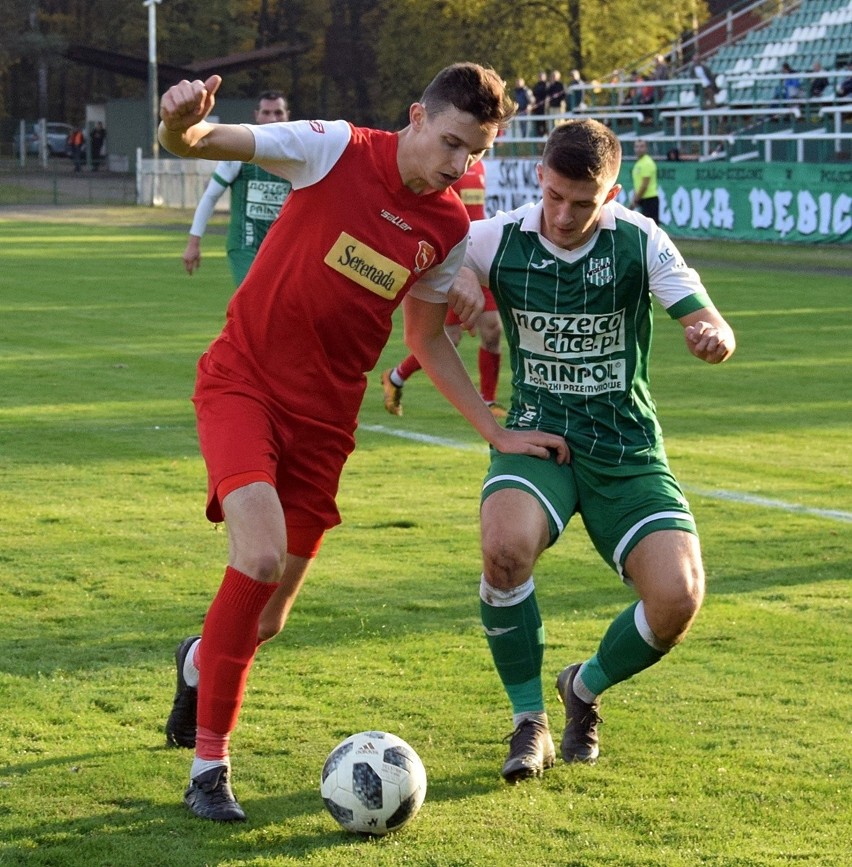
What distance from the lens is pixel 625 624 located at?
4504 mm

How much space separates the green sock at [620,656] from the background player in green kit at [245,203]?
20.3 ft

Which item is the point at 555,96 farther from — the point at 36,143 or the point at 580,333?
the point at 36,143

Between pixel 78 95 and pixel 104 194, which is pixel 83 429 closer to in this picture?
pixel 104 194

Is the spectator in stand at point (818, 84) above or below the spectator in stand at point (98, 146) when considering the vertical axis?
above

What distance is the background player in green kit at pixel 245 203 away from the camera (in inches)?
405

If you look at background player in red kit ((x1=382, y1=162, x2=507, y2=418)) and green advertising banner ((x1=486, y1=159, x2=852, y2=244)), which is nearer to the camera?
background player in red kit ((x1=382, y1=162, x2=507, y2=418))

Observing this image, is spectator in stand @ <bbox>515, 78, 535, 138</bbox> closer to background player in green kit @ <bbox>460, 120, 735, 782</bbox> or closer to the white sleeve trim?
background player in green kit @ <bbox>460, 120, 735, 782</bbox>

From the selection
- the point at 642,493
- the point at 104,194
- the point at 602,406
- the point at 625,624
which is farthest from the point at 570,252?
the point at 104,194

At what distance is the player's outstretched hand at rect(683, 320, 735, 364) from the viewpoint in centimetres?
431

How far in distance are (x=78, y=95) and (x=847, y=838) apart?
79.4 meters

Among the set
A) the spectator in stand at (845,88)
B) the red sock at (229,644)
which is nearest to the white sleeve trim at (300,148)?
the red sock at (229,644)

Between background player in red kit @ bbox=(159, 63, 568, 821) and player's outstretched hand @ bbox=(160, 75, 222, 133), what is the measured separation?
17 millimetres

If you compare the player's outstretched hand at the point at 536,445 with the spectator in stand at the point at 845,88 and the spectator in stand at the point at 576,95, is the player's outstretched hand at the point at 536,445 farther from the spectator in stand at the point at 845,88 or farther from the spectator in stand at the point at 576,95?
the spectator in stand at the point at 576,95

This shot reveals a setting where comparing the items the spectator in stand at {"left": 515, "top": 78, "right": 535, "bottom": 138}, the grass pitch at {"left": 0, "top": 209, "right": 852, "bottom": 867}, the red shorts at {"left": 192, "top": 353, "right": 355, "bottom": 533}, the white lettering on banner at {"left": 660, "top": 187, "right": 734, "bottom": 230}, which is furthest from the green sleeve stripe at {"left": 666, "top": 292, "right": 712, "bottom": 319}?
the spectator in stand at {"left": 515, "top": 78, "right": 535, "bottom": 138}
